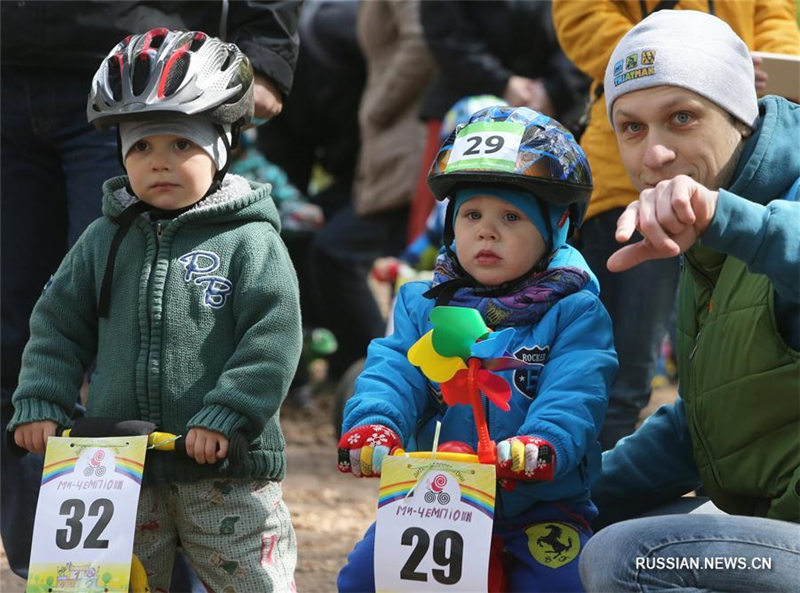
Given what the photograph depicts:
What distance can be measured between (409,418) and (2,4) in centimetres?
193

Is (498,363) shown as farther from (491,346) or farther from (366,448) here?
(366,448)

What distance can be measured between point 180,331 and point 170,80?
0.72 m

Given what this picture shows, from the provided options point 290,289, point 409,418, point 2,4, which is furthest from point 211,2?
point 409,418

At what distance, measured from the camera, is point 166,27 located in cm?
450

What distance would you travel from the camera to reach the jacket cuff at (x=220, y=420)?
3826 millimetres

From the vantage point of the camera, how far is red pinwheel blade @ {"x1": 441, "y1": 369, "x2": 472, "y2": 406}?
11.6 ft

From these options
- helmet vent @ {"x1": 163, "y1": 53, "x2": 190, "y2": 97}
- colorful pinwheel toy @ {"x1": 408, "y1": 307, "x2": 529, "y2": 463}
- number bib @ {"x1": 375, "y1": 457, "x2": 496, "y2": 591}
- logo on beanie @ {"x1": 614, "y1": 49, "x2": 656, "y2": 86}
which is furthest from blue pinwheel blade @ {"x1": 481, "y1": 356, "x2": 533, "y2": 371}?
helmet vent @ {"x1": 163, "y1": 53, "x2": 190, "y2": 97}

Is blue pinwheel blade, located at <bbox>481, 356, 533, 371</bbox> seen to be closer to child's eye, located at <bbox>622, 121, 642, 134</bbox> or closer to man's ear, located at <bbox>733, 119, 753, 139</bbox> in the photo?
child's eye, located at <bbox>622, 121, 642, 134</bbox>

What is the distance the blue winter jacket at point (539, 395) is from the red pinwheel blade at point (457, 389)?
0.18 m

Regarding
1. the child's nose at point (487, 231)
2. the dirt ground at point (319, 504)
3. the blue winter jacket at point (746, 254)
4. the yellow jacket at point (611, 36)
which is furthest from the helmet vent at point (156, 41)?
the dirt ground at point (319, 504)

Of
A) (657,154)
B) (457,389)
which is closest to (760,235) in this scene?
(657,154)

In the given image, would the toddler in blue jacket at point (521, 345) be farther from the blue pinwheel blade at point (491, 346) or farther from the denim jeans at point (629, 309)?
the denim jeans at point (629, 309)

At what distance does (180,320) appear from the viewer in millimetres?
3984

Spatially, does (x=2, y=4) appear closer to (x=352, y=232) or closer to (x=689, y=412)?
(x=689, y=412)
